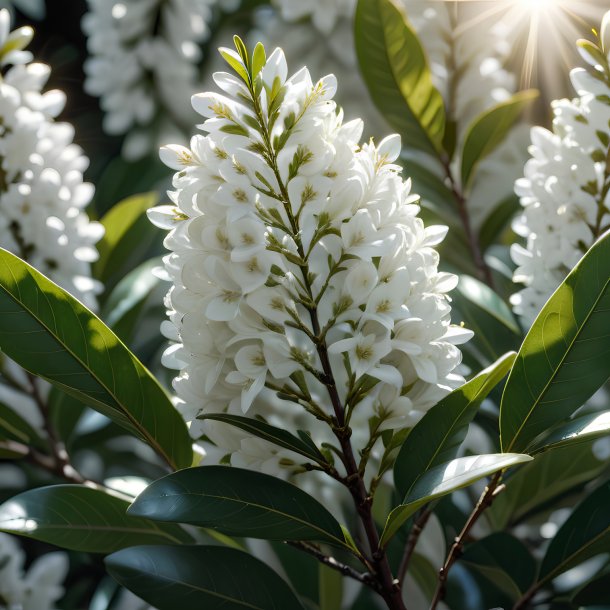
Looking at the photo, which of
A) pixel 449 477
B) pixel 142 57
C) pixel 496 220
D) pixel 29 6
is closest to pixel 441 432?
pixel 449 477

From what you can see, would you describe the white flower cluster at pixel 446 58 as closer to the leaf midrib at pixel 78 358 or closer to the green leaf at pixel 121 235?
the green leaf at pixel 121 235

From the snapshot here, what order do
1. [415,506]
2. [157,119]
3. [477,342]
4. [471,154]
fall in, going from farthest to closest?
1. [157,119]
2. [471,154]
3. [477,342]
4. [415,506]

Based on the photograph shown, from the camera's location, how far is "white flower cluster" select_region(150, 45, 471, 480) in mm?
777

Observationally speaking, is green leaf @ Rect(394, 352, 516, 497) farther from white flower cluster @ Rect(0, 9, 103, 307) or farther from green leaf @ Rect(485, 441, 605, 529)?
white flower cluster @ Rect(0, 9, 103, 307)

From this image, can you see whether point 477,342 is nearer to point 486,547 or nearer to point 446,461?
point 486,547

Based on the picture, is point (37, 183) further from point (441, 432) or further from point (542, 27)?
point (542, 27)

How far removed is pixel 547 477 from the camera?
124 centimetres

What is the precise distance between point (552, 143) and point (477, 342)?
1.01ft

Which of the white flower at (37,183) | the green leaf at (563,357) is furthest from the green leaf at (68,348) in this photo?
the white flower at (37,183)

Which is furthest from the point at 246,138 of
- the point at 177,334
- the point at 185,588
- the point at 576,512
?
the point at 576,512

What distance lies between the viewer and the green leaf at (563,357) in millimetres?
772

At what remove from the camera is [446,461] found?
2.74 feet

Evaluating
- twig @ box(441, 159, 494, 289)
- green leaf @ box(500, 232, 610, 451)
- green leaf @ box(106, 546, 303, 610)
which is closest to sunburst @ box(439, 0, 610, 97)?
twig @ box(441, 159, 494, 289)

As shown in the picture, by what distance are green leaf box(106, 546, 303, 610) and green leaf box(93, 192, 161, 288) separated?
0.89 meters
